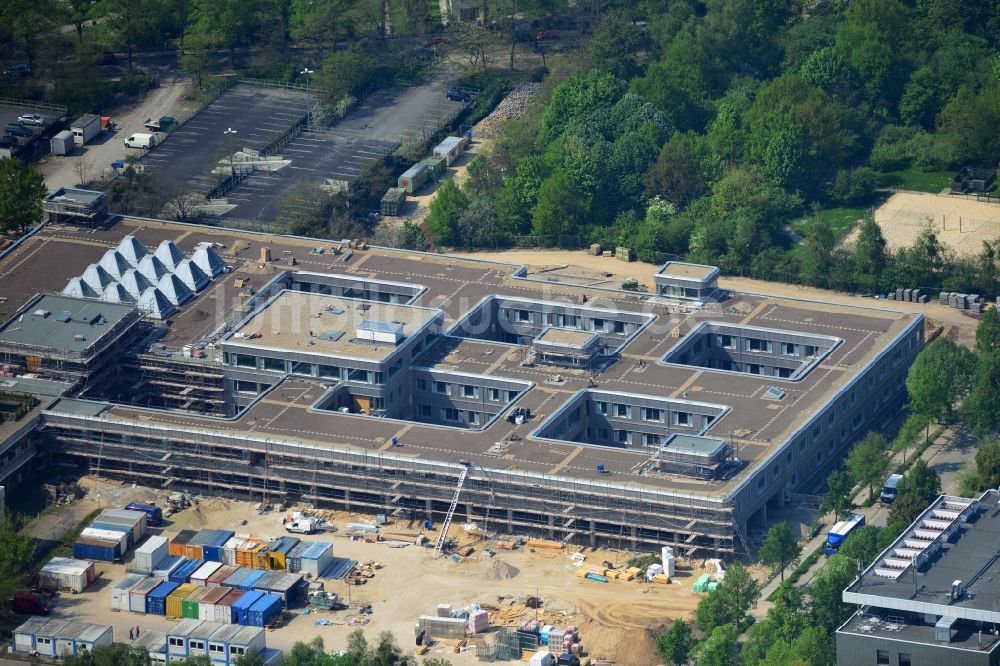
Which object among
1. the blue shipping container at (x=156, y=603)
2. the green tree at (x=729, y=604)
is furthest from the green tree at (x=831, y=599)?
the blue shipping container at (x=156, y=603)

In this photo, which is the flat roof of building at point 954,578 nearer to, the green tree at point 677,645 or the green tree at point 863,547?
the green tree at point 863,547

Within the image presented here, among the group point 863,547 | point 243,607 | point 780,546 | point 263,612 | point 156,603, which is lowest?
point 156,603

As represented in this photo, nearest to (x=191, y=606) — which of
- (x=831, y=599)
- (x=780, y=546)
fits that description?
(x=780, y=546)

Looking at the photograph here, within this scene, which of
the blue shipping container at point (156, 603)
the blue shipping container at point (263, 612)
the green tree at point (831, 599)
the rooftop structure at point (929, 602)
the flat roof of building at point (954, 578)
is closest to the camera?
the rooftop structure at point (929, 602)

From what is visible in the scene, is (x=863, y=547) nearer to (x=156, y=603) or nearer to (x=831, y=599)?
(x=831, y=599)

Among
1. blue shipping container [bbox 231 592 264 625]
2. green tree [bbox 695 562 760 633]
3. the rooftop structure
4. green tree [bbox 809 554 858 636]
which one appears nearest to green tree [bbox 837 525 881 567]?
green tree [bbox 809 554 858 636]

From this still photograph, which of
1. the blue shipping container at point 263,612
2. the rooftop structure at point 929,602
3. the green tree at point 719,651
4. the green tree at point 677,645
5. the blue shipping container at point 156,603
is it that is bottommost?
Answer: the blue shipping container at point 156,603

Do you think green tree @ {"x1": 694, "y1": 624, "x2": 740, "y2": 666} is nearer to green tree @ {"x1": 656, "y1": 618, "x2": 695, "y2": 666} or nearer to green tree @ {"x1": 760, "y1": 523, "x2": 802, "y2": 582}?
green tree @ {"x1": 656, "y1": 618, "x2": 695, "y2": 666}

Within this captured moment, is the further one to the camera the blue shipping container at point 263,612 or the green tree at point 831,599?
the blue shipping container at point 263,612
